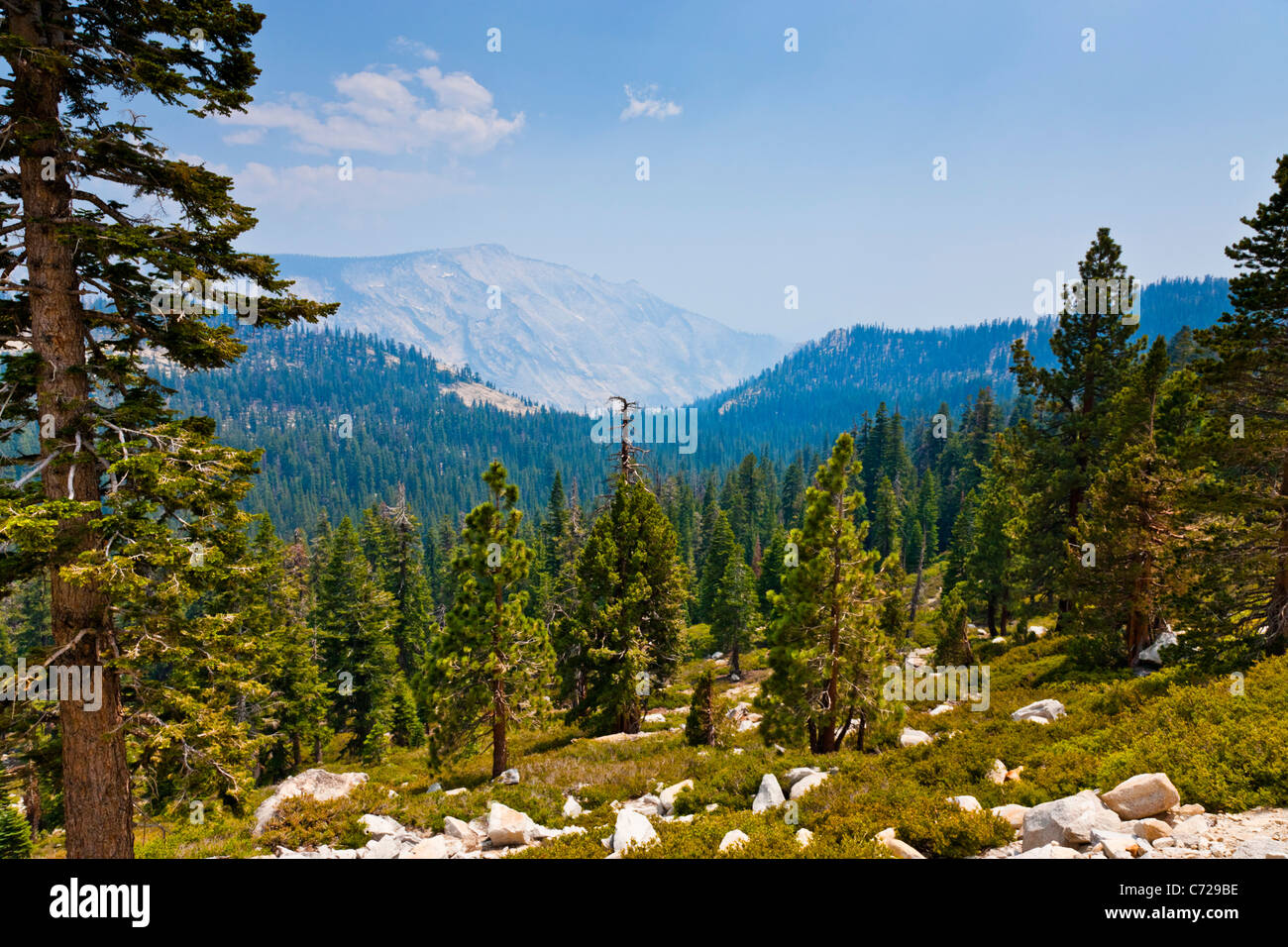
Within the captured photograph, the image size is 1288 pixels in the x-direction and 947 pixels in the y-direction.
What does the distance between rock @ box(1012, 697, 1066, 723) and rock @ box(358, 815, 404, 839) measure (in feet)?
54.0

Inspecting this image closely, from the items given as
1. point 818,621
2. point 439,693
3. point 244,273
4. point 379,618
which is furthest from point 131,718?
→ point 379,618

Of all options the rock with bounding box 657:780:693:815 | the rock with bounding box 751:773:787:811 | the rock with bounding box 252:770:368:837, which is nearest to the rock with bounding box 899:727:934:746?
the rock with bounding box 751:773:787:811

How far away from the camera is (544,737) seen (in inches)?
1003

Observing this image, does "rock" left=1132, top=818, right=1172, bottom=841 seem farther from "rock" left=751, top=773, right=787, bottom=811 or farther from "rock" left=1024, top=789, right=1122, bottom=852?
"rock" left=751, top=773, right=787, bottom=811

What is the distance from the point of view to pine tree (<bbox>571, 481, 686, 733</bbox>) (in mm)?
22641

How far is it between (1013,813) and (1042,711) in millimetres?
9622

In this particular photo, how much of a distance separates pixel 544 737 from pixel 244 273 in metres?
21.9

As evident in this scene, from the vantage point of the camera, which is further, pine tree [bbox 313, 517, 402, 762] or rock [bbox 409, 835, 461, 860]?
pine tree [bbox 313, 517, 402, 762]

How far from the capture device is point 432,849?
11.2 m

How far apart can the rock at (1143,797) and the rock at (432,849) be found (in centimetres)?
1120

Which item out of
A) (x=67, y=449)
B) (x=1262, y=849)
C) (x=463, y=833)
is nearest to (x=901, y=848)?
(x=1262, y=849)

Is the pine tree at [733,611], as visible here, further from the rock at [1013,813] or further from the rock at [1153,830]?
the rock at [1153,830]

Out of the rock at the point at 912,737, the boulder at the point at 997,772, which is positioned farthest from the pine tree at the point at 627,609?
the boulder at the point at 997,772
